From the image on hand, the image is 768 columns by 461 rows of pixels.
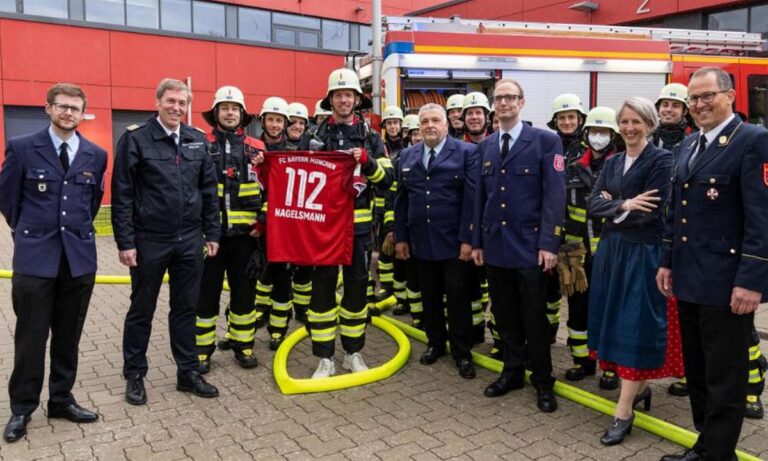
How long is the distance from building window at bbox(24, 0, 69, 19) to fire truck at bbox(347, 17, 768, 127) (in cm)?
1142

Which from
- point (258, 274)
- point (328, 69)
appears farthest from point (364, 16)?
point (258, 274)

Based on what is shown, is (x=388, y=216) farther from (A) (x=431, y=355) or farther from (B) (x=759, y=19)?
(B) (x=759, y=19)

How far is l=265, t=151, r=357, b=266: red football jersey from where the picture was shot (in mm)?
4852

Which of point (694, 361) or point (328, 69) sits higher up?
point (328, 69)

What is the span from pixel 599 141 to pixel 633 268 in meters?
1.32

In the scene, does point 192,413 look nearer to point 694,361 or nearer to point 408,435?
point 408,435

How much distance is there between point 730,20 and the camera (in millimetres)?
18391

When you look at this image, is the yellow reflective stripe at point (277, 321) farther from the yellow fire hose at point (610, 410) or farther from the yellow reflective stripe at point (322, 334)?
the yellow fire hose at point (610, 410)

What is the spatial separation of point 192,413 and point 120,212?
1426 mm

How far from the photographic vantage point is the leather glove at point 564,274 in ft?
14.9

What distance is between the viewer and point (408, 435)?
3.94 m

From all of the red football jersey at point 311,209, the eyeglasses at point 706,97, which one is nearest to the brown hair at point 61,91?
the red football jersey at point 311,209

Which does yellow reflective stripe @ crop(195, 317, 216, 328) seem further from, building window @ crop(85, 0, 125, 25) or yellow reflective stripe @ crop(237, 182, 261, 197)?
building window @ crop(85, 0, 125, 25)

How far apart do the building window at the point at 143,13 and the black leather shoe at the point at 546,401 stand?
18395 mm
